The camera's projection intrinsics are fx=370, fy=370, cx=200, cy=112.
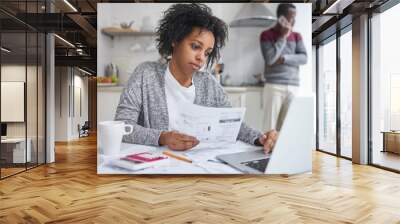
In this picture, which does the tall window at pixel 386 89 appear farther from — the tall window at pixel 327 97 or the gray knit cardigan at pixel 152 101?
the gray knit cardigan at pixel 152 101

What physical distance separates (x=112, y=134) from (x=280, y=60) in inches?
108

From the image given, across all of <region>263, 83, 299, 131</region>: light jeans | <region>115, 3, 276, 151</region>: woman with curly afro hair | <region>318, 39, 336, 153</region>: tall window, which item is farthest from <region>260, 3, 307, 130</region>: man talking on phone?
<region>318, 39, 336, 153</region>: tall window

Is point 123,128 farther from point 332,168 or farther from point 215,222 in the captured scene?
point 332,168

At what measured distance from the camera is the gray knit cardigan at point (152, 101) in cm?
549

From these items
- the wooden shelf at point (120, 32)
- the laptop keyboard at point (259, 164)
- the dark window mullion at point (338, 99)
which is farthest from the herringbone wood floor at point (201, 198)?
the wooden shelf at point (120, 32)

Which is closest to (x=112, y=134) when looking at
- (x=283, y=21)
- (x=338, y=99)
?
(x=283, y=21)

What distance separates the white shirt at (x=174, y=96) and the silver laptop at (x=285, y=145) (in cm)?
91

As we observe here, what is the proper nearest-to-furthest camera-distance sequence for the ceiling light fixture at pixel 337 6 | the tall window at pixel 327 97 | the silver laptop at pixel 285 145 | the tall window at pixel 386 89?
1. the silver laptop at pixel 285 145
2. the ceiling light fixture at pixel 337 6
3. the tall window at pixel 386 89
4. the tall window at pixel 327 97

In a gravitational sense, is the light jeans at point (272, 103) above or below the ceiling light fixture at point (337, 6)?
below

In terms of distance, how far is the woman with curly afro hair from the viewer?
18.0 feet

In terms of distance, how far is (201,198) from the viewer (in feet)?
14.2

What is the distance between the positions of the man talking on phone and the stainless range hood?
0.39ft

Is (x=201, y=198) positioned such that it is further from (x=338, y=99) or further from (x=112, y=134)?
(x=338, y=99)

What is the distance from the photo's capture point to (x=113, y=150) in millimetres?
5531
